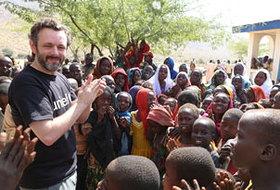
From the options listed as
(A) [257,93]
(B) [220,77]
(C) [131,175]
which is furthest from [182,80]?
(C) [131,175]

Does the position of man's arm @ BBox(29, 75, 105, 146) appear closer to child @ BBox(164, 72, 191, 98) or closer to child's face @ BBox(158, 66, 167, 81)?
child @ BBox(164, 72, 191, 98)

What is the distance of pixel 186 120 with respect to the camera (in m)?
2.81

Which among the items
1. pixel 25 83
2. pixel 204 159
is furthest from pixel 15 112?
pixel 204 159

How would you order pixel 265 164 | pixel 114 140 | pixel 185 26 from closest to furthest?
pixel 265 164
pixel 114 140
pixel 185 26

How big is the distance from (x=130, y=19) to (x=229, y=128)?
602 centimetres

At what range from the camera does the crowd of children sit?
1.38 meters

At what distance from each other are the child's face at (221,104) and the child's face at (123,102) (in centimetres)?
121

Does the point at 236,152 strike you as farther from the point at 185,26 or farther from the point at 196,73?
the point at 185,26

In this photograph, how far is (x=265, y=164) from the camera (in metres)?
1.35

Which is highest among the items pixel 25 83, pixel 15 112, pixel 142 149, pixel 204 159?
pixel 25 83

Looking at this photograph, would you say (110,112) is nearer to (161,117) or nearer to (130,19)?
(161,117)

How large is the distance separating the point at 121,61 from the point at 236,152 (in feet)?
22.9

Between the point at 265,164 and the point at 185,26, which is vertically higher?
the point at 185,26

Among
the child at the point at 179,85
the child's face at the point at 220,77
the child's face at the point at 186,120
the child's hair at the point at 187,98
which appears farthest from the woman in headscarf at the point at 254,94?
the child's face at the point at 186,120
